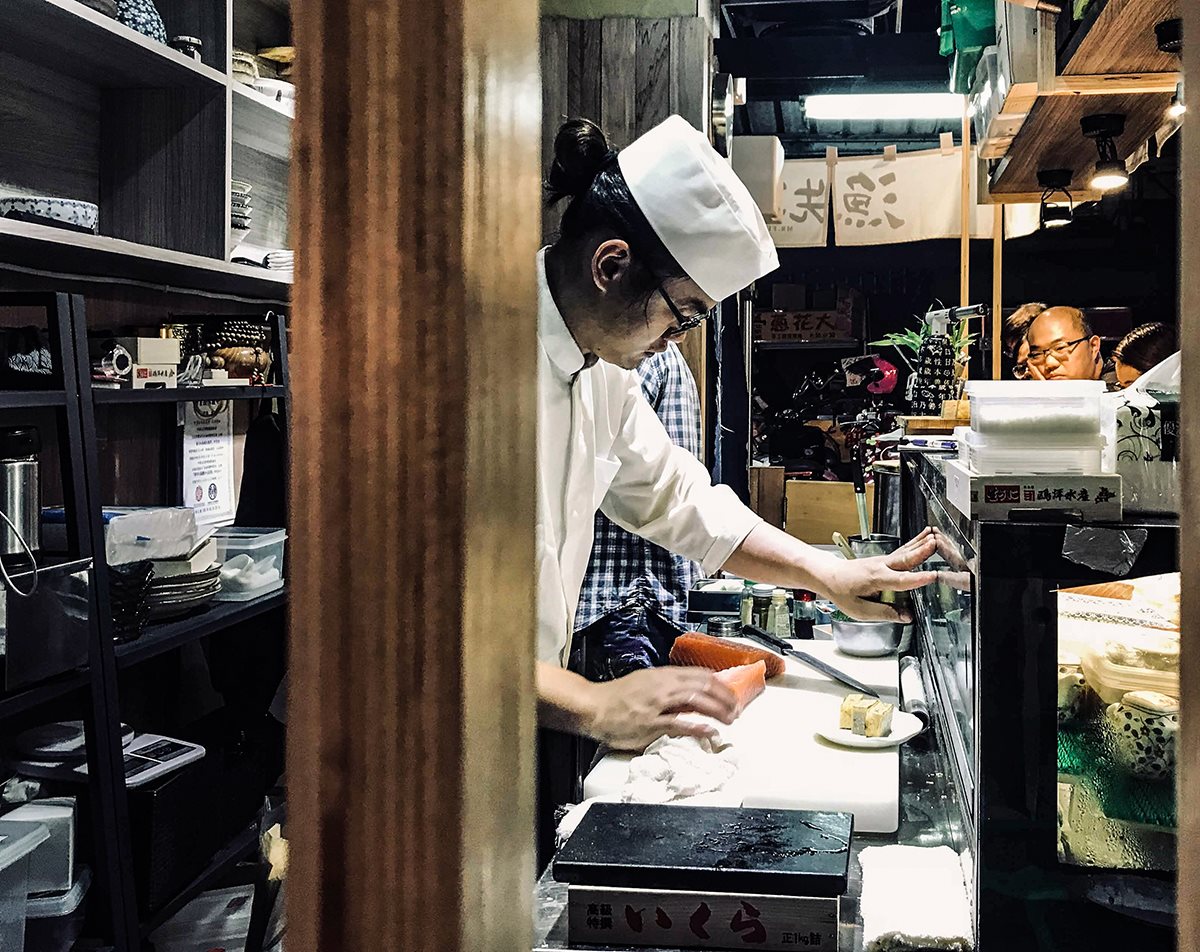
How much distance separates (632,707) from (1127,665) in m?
1.01

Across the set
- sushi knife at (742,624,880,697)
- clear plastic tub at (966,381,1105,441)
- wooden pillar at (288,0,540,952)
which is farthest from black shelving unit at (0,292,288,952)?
wooden pillar at (288,0,540,952)

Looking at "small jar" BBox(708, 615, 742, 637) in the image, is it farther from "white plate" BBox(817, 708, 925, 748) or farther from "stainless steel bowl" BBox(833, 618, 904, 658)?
"white plate" BBox(817, 708, 925, 748)

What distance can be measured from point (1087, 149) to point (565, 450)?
158cm

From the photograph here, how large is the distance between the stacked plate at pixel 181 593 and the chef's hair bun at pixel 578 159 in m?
1.61

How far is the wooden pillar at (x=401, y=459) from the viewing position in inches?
6.7

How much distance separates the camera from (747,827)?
3.76ft

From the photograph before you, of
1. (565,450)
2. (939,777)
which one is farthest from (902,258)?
(939,777)

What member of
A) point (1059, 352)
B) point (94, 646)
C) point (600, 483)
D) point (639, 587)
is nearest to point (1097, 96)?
point (600, 483)

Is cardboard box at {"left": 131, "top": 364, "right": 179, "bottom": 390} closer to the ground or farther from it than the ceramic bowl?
closer to the ground

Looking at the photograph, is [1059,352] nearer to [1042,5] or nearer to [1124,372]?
[1124,372]

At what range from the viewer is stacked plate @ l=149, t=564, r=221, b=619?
9.92 ft

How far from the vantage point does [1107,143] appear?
7.97 ft

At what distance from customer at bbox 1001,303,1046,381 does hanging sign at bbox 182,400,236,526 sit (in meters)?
4.18

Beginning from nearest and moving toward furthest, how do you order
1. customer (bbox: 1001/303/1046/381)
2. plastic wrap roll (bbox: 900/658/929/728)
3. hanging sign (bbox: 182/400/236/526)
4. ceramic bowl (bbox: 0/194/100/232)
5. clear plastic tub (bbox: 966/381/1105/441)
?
clear plastic tub (bbox: 966/381/1105/441), plastic wrap roll (bbox: 900/658/929/728), ceramic bowl (bbox: 0/194/100/232), hanging sign (bbox: 182/400/236/526), customer (bbox: 1001/303/1046/381)
